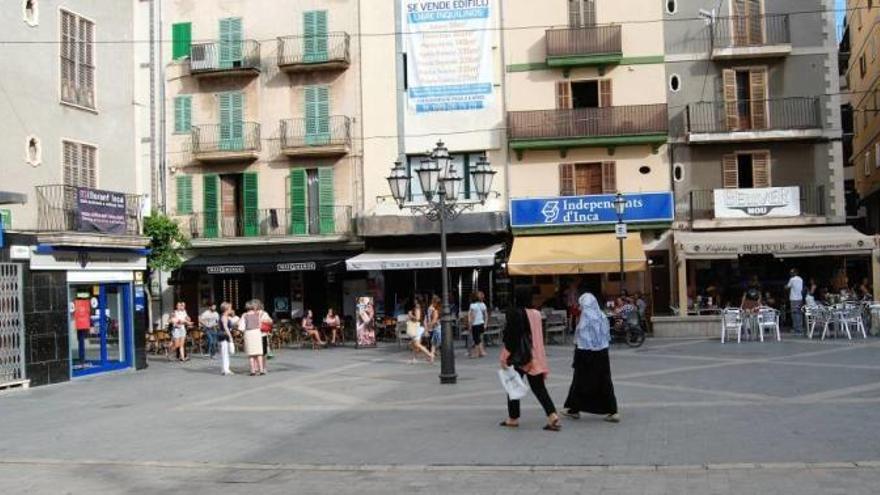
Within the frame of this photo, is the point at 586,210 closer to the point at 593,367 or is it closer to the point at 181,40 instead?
the point at 181,40

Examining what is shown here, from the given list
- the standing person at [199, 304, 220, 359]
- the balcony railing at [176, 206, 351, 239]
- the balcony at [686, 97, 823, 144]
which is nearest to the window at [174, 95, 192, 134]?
the balcony railing at [176, 206, 351, 239]

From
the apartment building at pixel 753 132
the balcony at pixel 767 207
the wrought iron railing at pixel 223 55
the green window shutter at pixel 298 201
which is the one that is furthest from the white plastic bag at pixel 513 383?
the wrought iron railing at pixel 223 55

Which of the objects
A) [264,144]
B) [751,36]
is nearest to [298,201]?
[264,144]

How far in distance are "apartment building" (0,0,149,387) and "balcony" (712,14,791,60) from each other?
690 inches

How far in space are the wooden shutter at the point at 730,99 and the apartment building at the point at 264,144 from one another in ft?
38.6

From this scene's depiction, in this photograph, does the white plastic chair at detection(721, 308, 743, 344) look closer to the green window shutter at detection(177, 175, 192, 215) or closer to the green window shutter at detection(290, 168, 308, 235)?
the green window shutter at detection(290, 168, 308, 235)

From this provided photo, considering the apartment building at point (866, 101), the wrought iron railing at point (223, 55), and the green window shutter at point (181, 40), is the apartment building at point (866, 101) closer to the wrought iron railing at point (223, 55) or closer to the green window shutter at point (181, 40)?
the wrought iron railing at point (223, 55)

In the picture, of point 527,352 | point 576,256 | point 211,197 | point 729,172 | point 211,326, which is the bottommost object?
point 211,326

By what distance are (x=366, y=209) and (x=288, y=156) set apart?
10.5 ft

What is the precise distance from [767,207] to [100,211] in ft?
63.5

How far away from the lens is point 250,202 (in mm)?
30609

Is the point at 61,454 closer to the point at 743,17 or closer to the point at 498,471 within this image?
the point at 498,471

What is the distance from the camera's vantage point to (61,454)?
34.1ft

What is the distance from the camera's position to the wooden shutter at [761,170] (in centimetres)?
2852
